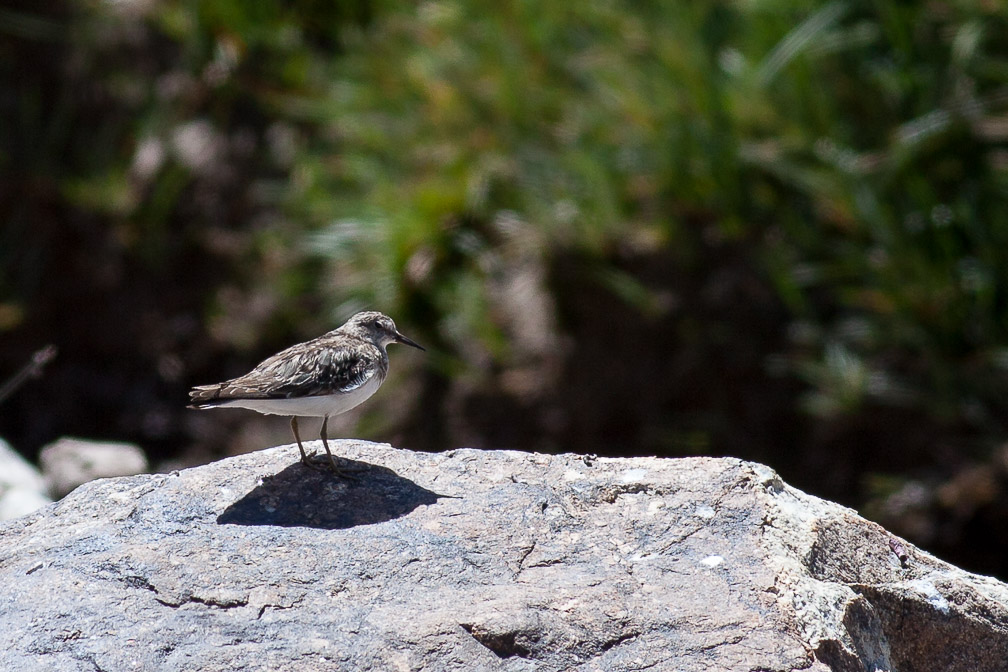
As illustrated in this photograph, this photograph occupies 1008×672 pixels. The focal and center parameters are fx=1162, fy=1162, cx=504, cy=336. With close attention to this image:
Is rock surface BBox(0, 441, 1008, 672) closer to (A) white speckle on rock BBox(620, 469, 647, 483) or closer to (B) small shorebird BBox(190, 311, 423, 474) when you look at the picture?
(A) white speckle on rock BBox(620, 469, 647, 483)

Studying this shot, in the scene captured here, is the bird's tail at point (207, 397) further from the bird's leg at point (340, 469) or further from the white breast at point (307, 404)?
the bird's leg at point (340, 469)

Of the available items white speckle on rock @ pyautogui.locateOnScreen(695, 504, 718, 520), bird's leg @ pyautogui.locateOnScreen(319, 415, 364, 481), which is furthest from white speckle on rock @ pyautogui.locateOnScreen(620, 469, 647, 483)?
bird's leg @ pyautogui.locateOnScreen(319, 415, 364, 481)

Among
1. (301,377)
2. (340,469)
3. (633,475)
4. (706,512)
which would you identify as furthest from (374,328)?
(706,512)

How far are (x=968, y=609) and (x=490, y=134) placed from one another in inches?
214

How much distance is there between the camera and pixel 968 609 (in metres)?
4.55

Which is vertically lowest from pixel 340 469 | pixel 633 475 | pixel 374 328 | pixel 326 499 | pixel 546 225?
pixel 326 499

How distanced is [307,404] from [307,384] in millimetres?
87

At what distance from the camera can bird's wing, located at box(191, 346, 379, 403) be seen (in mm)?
4910

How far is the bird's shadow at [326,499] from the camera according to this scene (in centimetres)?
454

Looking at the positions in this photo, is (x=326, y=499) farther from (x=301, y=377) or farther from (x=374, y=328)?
(x=374, y=328)

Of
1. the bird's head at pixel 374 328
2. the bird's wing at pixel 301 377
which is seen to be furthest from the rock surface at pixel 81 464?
the bird's wing at pixel 301 377

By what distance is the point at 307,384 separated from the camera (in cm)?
508

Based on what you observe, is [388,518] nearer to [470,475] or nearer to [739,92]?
[470,475]

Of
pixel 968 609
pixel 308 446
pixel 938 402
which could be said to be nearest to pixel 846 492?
pixel 938 402
